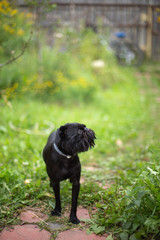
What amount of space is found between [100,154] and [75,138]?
220 centimetres

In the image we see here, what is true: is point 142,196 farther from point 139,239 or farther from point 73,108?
point 73,108

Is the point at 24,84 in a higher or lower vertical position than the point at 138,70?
Result: higher

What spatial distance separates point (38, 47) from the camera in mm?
7332

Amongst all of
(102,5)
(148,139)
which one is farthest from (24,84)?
(102,5)

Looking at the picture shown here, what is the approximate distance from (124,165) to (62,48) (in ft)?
22.5

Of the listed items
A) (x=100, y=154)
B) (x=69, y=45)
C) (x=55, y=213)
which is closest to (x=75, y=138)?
(x=55, y=213)

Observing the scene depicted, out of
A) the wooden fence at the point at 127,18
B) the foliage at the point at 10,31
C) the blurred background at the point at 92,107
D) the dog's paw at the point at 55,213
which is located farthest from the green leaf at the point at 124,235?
the wooden fence at the point at 127,18

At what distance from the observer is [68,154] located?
8.09 ft

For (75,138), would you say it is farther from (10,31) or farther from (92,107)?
(92,107)

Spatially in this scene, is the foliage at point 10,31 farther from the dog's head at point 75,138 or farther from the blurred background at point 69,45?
the dog's head at point 75,138

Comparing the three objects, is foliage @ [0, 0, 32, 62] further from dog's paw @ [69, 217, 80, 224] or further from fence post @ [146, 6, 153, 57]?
fence post @ [146, 6, 153, 57]

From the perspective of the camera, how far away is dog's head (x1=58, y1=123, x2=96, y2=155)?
2.33 metres

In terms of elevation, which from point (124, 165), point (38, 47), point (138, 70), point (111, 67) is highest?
point (38, 47)

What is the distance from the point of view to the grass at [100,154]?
247 centimetres
